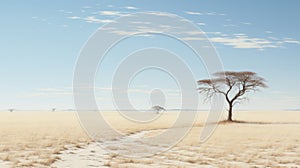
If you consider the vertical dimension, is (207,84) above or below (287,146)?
above

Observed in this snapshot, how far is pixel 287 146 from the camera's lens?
2661cm

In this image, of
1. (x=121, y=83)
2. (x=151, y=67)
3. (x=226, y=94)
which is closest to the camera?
(x=121, y=83)

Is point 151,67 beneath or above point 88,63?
above

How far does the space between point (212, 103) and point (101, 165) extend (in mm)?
49873

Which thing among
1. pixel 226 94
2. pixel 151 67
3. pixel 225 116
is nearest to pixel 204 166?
pixel 151 67

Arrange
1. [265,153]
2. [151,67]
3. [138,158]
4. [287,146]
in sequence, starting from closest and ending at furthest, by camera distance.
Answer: [138,158] < [265,153] < [287,146] < [151,67]

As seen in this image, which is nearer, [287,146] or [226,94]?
[287,146]

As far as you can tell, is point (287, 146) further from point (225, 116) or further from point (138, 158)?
point (225, 116)

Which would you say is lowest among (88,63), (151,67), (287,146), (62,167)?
(62,167)

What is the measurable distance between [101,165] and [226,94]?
163 ft

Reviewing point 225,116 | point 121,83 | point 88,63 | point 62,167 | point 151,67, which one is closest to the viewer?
point 62,167

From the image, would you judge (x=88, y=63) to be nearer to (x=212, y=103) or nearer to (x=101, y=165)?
(x=101, y=165)

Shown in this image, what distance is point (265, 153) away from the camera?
23.0 metres

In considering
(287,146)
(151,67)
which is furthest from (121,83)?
(287,146)
